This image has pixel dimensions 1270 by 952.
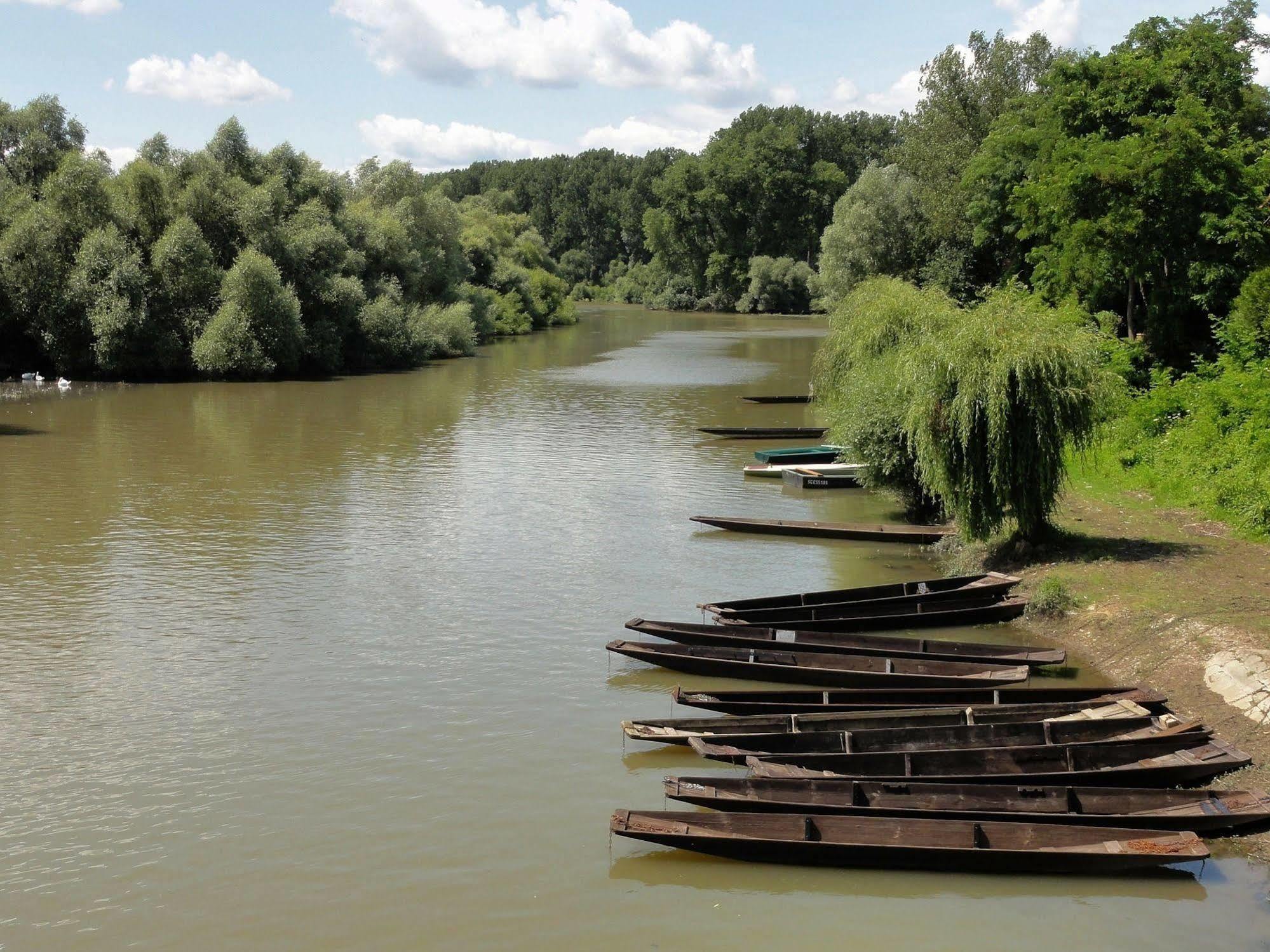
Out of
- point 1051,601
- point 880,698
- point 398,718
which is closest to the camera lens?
point 880,698

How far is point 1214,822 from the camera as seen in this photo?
1125cm

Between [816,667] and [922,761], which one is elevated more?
[816,667]

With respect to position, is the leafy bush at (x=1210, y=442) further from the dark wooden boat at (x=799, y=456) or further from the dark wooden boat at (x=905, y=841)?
the dark wooden boat at (x=905, y=841)

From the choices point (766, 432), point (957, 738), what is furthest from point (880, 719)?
point (766, 432)

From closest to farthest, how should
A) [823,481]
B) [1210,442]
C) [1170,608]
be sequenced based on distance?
[1170,608]
[1210,442]
[823,481]

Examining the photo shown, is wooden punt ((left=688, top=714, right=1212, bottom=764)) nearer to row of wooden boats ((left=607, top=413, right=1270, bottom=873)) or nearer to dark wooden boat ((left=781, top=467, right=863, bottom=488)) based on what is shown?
row of wooden boats ((left=607, top=413, right=1270, bottom=873))

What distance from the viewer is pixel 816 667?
1593 cm

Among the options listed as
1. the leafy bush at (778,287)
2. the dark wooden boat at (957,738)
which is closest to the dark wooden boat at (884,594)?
the dark wooden boat at (957,738)

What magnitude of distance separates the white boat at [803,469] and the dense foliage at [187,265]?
31.8 metres

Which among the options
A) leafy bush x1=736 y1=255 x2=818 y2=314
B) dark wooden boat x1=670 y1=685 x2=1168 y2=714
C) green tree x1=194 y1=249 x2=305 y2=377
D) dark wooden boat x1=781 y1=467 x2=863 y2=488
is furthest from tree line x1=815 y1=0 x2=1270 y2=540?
leafy bush x1=736 y1=255 x2=818 y2=314

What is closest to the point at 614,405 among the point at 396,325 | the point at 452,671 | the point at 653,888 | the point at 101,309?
the point at 396,325

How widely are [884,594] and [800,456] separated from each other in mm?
15012

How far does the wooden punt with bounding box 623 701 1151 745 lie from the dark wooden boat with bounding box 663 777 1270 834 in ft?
A: 4.27

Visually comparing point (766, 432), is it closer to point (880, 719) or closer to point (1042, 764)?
point (880, 719)
